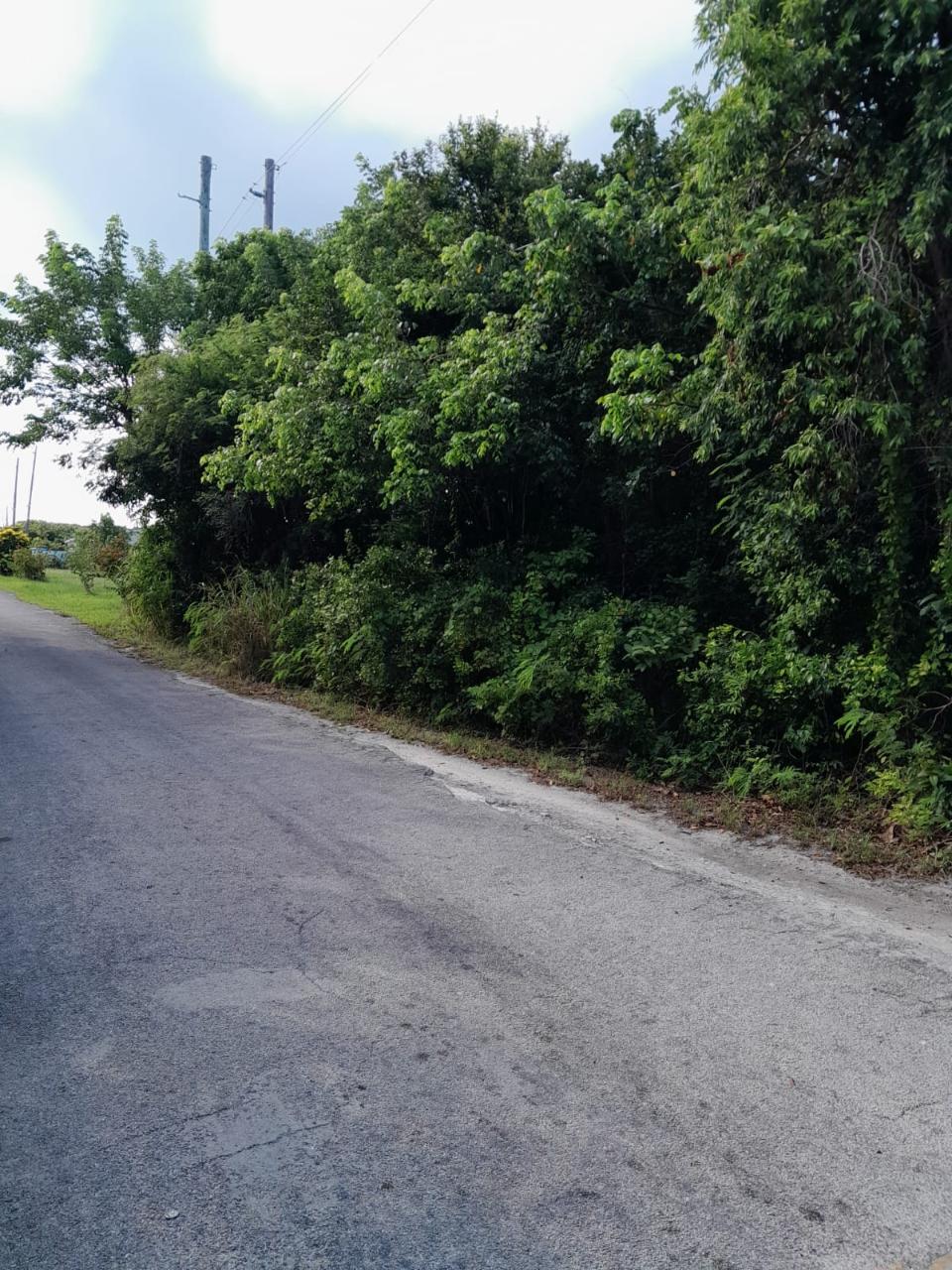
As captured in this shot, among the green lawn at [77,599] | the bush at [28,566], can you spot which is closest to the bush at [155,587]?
the green lawn at [77,599]

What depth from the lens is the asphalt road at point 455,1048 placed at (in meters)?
2.58

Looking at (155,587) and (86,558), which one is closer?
(155,587)

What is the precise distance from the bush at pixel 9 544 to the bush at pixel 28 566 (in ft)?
4.60

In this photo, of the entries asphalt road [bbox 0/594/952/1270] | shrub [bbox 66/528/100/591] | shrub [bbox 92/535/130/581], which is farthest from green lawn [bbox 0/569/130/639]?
asphalt road [bbox 0/594/952/1270]

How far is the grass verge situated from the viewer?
5941 millimetres

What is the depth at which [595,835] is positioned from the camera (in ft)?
20.8

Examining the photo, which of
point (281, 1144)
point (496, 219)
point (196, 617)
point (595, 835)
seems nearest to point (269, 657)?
point (196, 617)

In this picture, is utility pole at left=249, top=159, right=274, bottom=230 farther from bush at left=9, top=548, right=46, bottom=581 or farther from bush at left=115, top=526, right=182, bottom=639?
bush at left=9, top=548, right=46, bottom=581

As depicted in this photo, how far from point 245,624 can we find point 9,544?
36.8m

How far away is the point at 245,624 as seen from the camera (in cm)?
1344

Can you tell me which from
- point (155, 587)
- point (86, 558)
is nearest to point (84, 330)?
point (155, 587)

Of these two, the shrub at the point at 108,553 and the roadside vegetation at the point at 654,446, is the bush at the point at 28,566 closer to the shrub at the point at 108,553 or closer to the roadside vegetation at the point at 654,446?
the shrub at the point at 108,553

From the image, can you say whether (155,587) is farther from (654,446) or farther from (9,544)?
(9,544)

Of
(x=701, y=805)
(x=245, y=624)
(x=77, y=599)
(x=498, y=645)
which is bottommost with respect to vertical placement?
(x=701, y=805)
